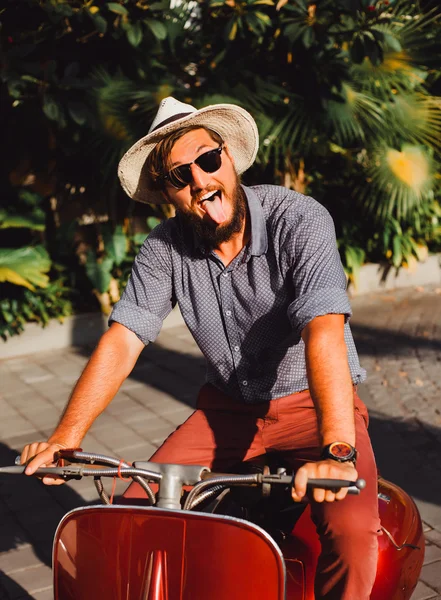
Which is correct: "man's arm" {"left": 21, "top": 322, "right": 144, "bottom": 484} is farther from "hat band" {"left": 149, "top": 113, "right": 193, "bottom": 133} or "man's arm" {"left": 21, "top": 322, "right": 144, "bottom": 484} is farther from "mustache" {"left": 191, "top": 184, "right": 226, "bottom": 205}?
"hat band" {"left": 149, "top": 113, "right": 193, "bottom": 133}

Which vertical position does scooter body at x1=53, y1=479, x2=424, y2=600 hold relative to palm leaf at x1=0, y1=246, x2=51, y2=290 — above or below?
above

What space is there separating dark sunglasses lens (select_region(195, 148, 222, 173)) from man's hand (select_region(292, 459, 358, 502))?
1.11 m

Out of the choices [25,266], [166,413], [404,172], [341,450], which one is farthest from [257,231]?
[404,172]

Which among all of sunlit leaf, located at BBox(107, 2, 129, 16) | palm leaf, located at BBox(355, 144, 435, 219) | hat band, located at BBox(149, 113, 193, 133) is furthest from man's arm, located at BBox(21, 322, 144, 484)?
palm leaf, located at BBox(355, 144, 435, 219)

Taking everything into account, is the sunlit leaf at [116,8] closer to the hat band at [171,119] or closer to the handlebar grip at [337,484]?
the hat band at [171,119]

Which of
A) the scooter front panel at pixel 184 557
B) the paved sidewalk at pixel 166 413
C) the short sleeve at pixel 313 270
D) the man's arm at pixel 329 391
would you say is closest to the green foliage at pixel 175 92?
A: the paved sidewalk at pixel 166 413

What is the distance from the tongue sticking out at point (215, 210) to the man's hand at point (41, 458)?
0.90 metres

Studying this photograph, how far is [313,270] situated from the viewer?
2.44m

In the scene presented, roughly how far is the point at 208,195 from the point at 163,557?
1234mm

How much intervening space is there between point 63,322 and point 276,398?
443 centimetres

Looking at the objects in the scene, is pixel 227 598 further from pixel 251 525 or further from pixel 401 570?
pixel 401 570

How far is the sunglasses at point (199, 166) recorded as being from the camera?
8.54ft

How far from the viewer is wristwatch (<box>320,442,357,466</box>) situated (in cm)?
196

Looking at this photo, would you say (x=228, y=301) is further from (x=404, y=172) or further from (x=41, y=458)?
(x=404, y=172)
